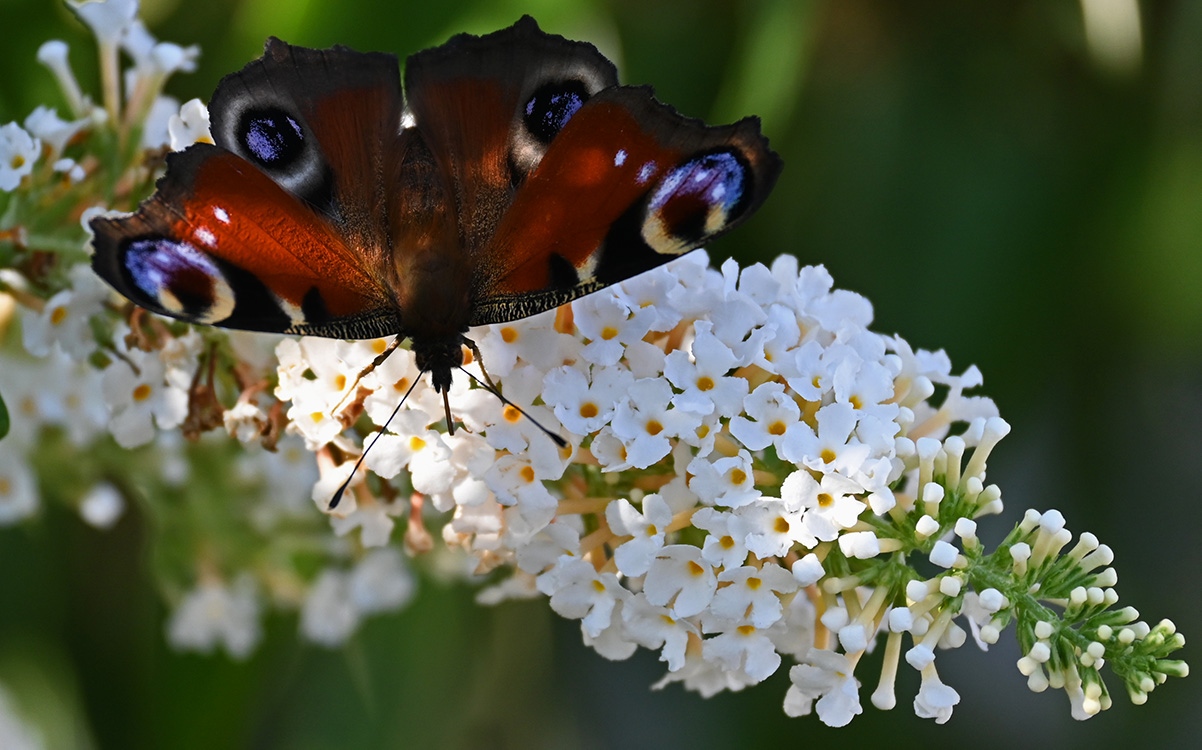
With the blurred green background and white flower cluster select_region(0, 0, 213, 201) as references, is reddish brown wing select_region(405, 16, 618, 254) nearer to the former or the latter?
white flower cluster select_region(0, 0, 213, 201)

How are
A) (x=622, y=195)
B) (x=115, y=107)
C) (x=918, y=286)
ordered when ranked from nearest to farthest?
(x=622, y=195), (x=115, y=107), (x=918, y=286)

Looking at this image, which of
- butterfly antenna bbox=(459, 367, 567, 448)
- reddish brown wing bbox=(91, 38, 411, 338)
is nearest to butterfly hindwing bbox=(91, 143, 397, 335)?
reddish brown wing bbox=(91, 38, 411, 338)

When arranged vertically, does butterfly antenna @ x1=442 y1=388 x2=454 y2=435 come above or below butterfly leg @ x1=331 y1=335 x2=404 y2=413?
below

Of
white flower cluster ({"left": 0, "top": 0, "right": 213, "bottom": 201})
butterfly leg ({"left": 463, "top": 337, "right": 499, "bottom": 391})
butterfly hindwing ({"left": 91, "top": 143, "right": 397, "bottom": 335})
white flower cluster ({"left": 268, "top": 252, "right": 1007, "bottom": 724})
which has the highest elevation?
white flower cluster ({"left": 0, "top": 0, "right": 213, "bottom": 201})

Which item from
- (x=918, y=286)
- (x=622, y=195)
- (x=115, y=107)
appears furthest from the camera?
(x=918, y=286)

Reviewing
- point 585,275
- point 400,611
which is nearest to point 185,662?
point 400,611

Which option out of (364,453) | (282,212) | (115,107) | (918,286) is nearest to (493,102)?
(282,212)

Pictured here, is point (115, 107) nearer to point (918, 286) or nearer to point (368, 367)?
point (368, 367)
